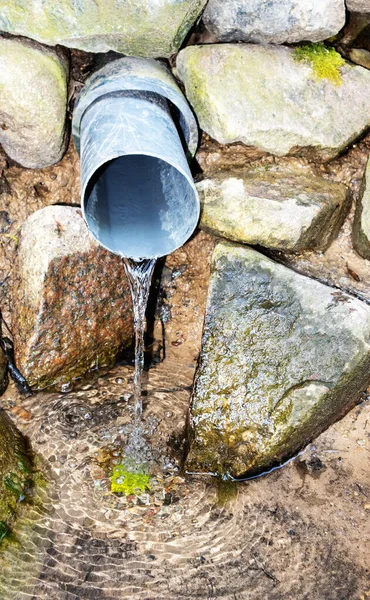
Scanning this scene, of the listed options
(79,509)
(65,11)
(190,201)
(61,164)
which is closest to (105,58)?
(65,11)

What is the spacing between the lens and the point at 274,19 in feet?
12.2

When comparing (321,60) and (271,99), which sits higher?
(321,60)

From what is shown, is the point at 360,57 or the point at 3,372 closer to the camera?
the point at 3,372

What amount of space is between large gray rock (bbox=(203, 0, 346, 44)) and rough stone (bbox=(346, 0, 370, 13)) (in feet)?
0.49

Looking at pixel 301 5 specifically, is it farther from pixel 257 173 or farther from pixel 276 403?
pixel 276 403

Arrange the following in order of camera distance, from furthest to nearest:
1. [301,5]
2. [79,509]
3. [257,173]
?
[257,173]
[301,5]
[79,509]

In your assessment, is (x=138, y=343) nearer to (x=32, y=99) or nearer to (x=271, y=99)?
(x=32, y=99)

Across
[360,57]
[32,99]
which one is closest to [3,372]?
[32,99]

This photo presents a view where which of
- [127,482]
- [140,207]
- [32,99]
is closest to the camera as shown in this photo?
[127,482]

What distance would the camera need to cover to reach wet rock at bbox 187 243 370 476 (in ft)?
11.3

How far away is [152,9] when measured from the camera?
11.6ft

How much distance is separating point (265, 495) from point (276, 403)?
52cm

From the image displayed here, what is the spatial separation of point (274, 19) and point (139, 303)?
1.98m

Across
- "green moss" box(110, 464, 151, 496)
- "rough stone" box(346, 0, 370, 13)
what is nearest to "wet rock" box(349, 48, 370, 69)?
"rough stone" box(346, 0, 370, 13)
